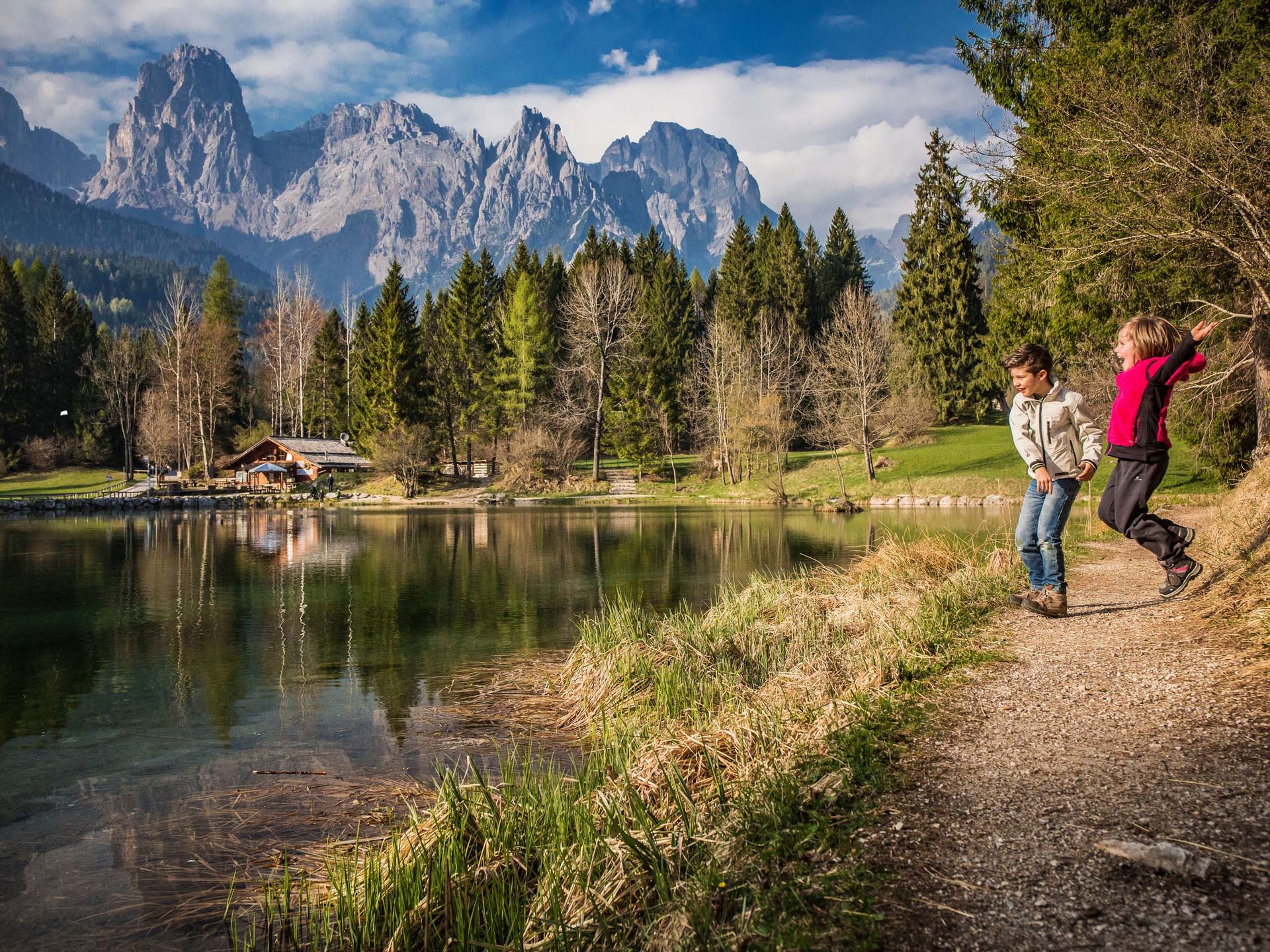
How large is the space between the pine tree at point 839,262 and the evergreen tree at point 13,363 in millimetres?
64227

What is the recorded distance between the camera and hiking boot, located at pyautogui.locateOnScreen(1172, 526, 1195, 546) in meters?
6.00

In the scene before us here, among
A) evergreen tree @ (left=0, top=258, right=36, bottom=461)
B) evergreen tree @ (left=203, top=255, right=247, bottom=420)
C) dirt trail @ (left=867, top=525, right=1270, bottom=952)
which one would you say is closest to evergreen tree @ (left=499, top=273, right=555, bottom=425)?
evergreen tree @ (left=203, top=255, right=247, bottom=420)

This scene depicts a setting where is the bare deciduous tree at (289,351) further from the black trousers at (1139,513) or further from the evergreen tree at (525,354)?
the black trousers at (1139,513)

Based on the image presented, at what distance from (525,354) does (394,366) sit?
27.5ft

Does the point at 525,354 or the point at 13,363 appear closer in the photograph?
the point at 525,354

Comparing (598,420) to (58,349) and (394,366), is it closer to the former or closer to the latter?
(394,366)

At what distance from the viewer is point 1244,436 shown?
16656mm

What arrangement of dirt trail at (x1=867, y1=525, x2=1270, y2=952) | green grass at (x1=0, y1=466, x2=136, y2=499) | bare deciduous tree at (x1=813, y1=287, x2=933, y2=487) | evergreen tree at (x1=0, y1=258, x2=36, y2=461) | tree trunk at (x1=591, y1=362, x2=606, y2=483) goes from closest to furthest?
dirt trail at (x1=867, y1=525, x2=1270, y2=952) < bare deciduous tree at (x1=813, y1=287, x2=933, y2=487) < tree trunk at (x1=591, y1=362, x2=606, y2=483) < green grass at (x1=0, y1=466, x2=136, y2=499) < evergreen tree at (x1=0, y1=258, x2=36, y2=461)

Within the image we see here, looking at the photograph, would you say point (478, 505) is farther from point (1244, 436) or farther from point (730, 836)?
point (730, 836)

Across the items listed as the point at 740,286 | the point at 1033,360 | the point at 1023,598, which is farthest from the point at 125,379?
the point at 1033,360

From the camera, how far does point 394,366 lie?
51.1 meters

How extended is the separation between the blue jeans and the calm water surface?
471cm

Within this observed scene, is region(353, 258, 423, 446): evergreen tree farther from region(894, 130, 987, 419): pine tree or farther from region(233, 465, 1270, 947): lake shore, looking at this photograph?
region(233, 465, 1270, 947): lake shore

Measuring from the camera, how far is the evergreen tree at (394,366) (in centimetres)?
5091
